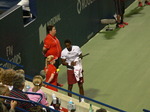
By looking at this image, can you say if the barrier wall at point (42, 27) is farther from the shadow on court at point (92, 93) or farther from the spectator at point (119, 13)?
the shadow on court at point (92, 93)

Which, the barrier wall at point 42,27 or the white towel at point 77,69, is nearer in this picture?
the barrier wall at point 42,27

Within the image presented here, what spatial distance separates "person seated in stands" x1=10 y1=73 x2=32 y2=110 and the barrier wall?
9.29 ft

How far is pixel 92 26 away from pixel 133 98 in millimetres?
5118

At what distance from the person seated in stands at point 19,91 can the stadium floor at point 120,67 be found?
404 centimetres

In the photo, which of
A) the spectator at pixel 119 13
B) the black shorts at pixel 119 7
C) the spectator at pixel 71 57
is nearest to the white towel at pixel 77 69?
the spectator at pixel 71 57

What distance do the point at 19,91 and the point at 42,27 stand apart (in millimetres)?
5169

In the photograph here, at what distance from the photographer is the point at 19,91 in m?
7.77

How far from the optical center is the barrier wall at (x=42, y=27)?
10.9 meters

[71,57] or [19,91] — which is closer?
[19,91]

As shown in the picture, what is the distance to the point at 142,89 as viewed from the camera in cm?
1238

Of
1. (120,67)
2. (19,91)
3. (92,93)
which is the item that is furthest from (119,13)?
(19,91)

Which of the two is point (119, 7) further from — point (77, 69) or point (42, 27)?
point (77, 69)

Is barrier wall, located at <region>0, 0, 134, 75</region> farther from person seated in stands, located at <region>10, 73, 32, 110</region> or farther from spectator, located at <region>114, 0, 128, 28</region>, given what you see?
person seated in stands, located at <region>10, 73, 32, 110</region>

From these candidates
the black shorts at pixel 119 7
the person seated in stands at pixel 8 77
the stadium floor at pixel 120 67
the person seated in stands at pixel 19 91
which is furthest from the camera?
the black shorts at pixel 119 7
